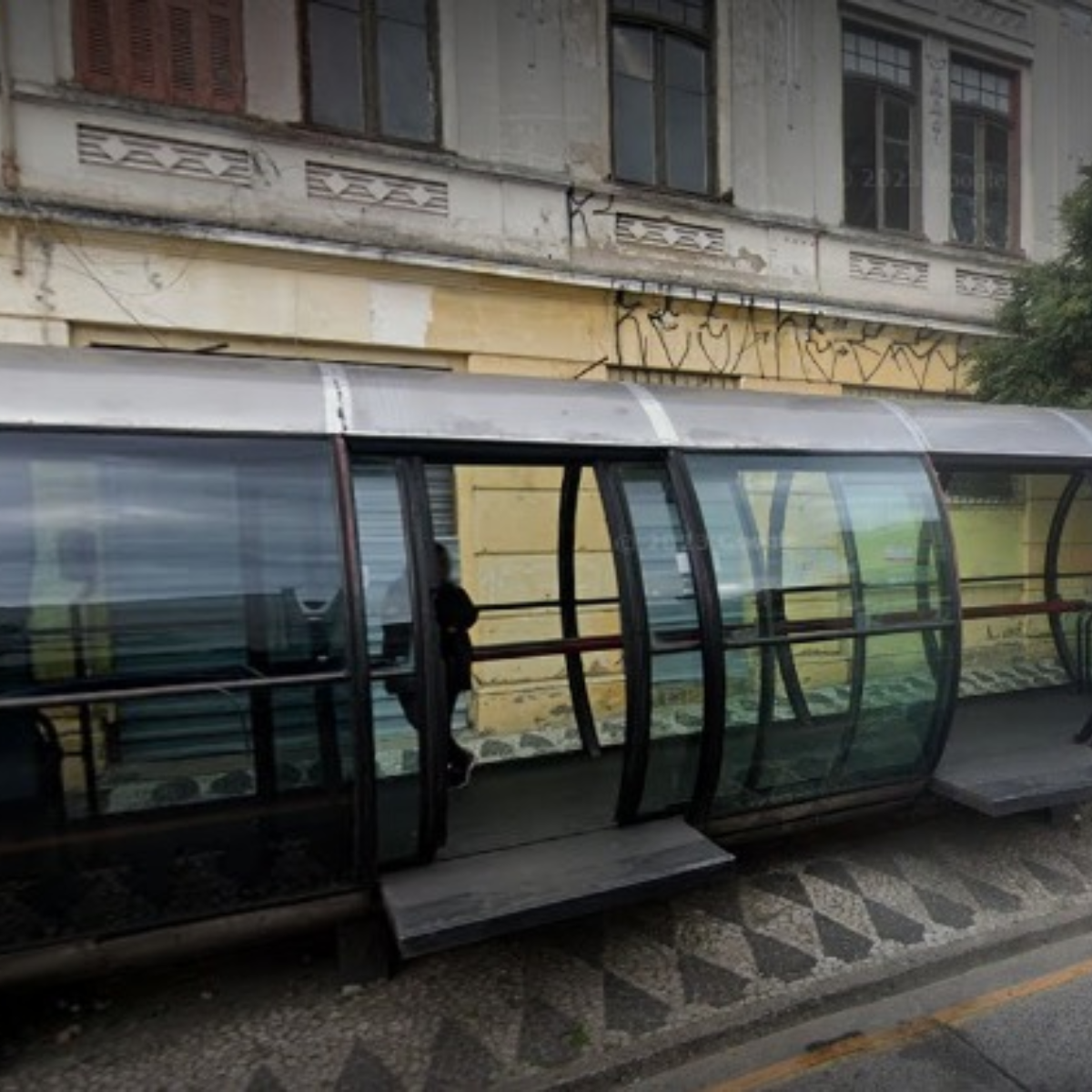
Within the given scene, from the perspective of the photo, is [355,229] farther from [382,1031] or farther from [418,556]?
[382,1031]

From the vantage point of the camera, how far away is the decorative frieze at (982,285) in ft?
29.7

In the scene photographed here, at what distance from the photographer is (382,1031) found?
3.08m

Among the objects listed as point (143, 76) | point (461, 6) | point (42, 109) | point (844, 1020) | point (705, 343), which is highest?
point (461, 6)

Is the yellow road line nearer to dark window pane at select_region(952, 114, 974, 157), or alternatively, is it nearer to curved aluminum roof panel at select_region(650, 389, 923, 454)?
curved aluminum roof panel at select_region(650, 389, 923, 454)

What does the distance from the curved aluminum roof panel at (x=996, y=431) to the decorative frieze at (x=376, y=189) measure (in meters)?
4.00

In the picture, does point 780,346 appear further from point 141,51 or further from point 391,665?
point 391,665

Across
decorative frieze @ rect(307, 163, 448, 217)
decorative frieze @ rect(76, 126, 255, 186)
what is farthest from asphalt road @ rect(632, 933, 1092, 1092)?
decorative frieze @ rect(76, 126, 255, 186)

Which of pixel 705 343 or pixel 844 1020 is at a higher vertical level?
pixel 705 343

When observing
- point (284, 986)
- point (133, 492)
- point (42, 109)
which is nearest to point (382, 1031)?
point (284, 986)

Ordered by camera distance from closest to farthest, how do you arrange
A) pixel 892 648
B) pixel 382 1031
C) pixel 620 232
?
pixel 382 1031, pixel 892 648, pixel 620 232

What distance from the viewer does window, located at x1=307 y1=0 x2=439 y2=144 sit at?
635cm

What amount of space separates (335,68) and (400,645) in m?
5.22

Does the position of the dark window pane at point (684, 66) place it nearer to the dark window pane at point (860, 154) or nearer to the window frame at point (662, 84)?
the window frame at point (662, 84)

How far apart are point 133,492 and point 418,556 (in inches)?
41.4
